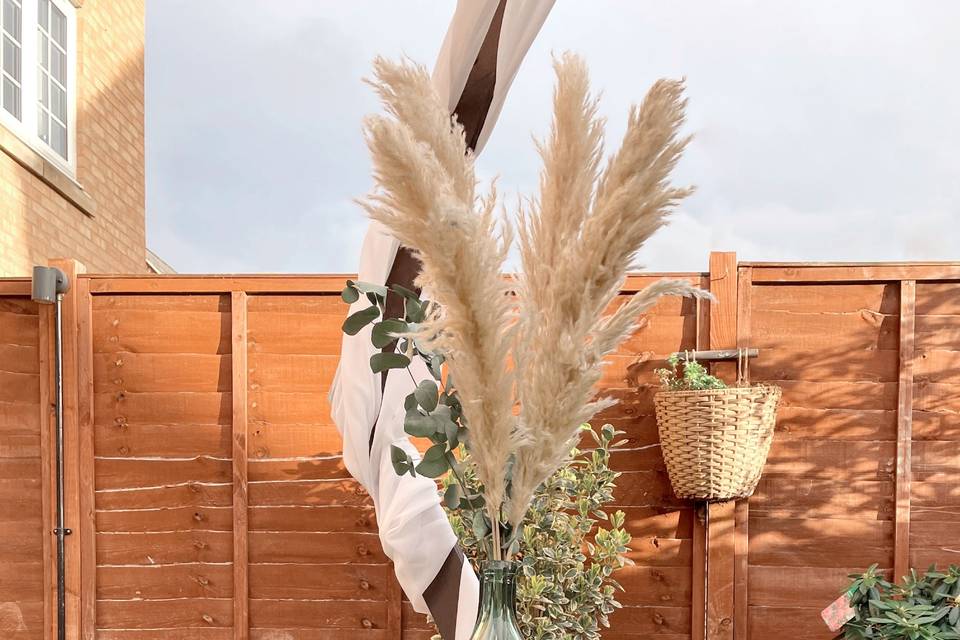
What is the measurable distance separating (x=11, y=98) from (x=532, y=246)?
3908 millimetres

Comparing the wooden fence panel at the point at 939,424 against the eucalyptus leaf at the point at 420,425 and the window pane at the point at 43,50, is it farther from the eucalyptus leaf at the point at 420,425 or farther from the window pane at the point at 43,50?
the window pane at the point at 43,50

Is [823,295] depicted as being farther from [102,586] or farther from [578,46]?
[102,586]

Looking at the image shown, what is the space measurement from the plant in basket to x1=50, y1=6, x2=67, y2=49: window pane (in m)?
4.41

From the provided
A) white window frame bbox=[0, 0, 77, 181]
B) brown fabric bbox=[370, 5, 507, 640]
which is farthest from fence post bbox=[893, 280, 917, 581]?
white window frame bbox=[0, 0, 77, 181]

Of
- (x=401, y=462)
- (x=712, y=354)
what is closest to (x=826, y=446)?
(x=712, y=354)

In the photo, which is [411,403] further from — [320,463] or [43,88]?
[43,88]

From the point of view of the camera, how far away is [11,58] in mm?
3637

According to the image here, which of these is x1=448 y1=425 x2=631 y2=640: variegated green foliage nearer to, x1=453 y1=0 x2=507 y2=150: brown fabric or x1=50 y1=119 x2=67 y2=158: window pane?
x1=453 y1=0 x2=507 y2=150: brown fabric

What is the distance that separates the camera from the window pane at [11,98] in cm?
356

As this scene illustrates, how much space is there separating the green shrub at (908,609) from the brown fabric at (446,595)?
120 cm

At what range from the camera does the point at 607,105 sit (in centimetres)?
55

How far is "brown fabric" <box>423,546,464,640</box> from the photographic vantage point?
43.8 inches

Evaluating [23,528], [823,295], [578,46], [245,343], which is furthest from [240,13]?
[578,46]

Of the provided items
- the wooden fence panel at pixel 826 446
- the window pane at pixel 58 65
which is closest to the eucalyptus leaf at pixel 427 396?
the wooden fence panel at pixel 826 446
